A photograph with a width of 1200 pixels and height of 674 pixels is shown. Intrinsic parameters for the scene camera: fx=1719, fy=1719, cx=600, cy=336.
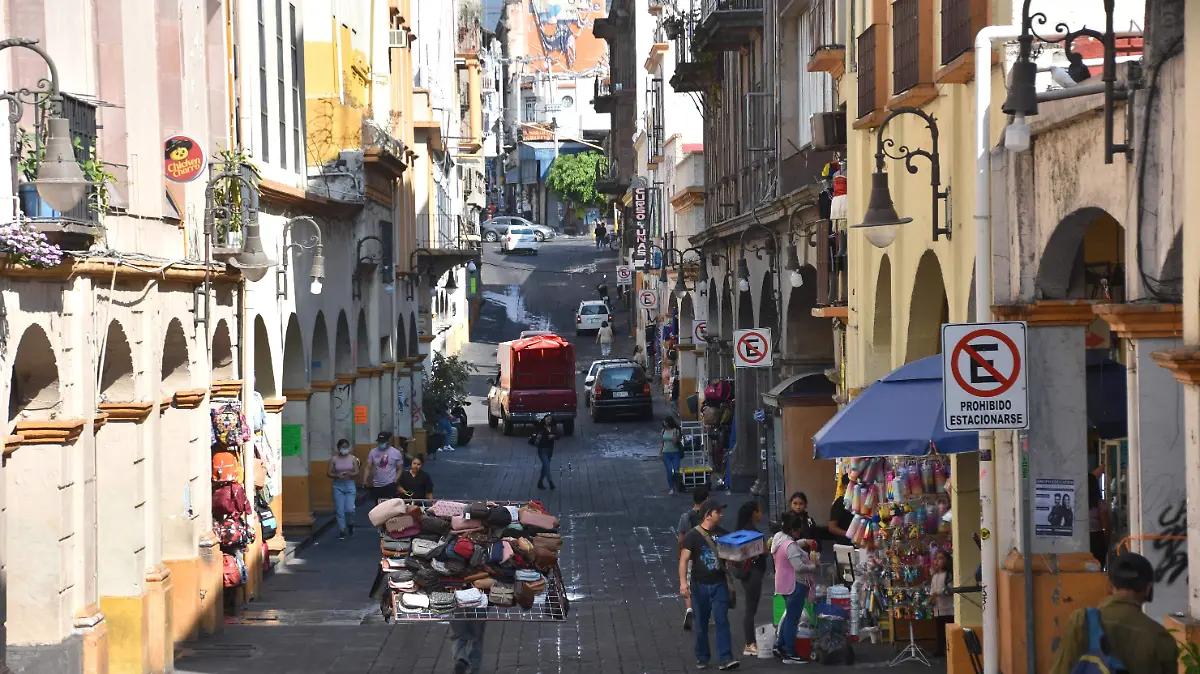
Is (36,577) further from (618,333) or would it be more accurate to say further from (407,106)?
(618,333)

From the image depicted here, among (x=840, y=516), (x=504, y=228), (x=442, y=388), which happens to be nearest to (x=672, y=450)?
(x=442, y=388)

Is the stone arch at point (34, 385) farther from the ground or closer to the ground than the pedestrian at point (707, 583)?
farther from the ground

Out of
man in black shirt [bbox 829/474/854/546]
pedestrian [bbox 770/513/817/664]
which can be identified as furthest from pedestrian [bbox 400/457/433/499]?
pedestrian [bbox 770/513/817/664]

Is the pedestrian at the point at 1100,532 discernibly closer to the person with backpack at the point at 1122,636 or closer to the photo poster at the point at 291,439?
the person with backpack at the point at 1122,636

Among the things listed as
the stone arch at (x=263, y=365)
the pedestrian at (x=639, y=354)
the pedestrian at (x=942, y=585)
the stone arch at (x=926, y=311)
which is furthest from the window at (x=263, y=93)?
the pedestrian at (x=639, y=354)

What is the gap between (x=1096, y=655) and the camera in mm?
7664

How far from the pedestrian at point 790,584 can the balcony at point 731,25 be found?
16664 millimetres

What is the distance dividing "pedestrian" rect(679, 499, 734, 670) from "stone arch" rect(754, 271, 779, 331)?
47.7ft

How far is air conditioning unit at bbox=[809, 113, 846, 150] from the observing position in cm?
2020

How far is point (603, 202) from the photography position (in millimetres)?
110500

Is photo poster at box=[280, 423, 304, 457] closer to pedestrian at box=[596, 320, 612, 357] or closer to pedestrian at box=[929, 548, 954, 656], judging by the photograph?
pedestrian at box=[929, 548, 954, 656]

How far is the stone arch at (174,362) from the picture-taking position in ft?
57.3

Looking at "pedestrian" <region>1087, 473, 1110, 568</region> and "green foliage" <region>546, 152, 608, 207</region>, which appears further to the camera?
"green foliage" <region>546, 152, 608, 207</region>

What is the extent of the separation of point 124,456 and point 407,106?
25.9 m
